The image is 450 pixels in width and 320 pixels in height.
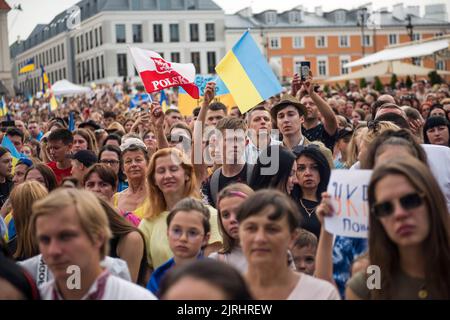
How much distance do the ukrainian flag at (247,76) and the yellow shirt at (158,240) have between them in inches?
137

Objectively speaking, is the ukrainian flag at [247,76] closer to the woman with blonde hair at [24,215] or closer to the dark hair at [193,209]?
the woman with blonde hair at [24,215]

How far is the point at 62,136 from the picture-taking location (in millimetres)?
9078

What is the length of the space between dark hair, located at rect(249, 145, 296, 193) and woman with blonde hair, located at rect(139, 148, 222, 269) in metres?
0.52

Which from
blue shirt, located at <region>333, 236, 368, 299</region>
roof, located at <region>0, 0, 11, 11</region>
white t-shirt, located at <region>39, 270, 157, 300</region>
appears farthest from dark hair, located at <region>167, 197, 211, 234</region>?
roof, located at <region>0, 0, 11, 11</region>

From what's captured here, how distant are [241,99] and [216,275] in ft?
21.3

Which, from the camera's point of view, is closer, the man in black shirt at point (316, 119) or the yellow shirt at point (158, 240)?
the yellow shirt at point (158, 240)

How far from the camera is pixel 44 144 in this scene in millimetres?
10453

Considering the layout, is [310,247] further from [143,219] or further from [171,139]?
[171,139]

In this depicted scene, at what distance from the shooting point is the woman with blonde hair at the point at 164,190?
228 inches

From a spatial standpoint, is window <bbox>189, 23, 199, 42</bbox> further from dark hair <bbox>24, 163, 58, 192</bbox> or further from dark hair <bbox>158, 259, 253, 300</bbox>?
dark hair <bbox>158, 259, 253, 300</bbox>

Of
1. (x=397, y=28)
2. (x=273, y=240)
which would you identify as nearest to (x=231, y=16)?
(x=397, y=28)

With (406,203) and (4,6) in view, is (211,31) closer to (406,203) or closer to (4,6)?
(4,6)

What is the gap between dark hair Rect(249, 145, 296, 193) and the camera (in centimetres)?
624

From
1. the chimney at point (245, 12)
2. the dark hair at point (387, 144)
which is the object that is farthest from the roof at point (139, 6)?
the dark hair at point (387, 144)
